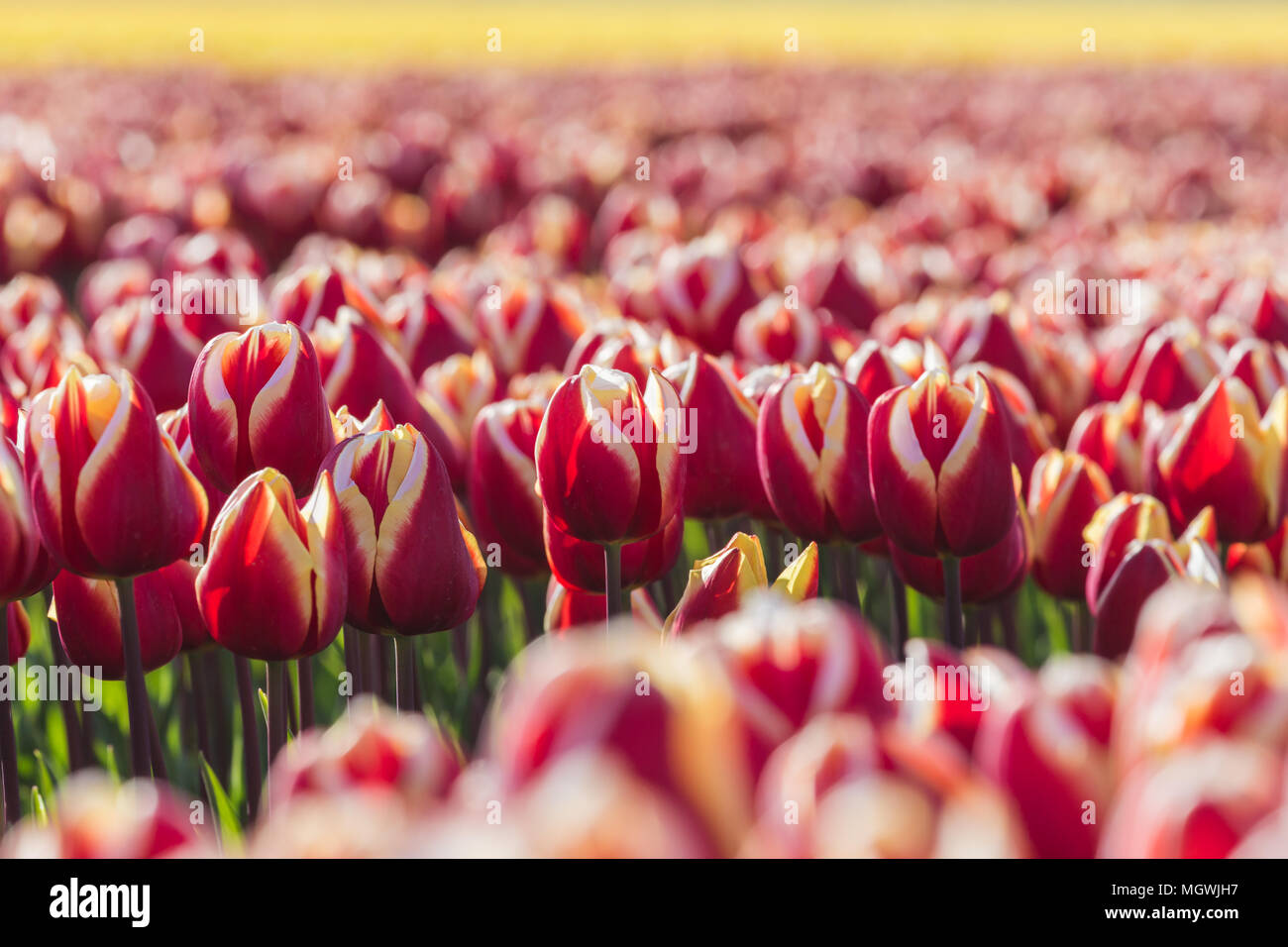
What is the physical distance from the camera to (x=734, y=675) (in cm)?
89

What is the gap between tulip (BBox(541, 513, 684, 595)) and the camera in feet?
5.53

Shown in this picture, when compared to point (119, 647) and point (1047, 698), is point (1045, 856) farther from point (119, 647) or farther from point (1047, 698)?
point (119, 647)

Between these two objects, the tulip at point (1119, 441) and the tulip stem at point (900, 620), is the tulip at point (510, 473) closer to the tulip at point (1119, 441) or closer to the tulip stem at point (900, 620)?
the tulip stem at point (900, 620)

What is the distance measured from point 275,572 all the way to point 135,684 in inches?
10.7

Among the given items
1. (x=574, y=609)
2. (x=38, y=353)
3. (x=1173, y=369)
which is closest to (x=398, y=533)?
(x=574, y=609)

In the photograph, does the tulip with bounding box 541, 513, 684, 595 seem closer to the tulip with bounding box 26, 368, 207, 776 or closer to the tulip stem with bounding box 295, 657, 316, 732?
the tulip stem with bounding box 295, 657, 316, 732

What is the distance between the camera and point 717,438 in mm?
1870

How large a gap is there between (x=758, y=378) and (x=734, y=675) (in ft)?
4.05

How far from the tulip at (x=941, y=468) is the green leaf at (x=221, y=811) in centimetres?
88

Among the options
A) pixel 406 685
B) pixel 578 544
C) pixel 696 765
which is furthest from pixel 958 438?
pixel 696 765

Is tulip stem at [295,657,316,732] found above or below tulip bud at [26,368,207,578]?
below

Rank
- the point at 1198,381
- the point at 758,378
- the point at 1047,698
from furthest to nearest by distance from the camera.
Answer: the point at 1198,381, the point at 758,378, the point at 1047,698

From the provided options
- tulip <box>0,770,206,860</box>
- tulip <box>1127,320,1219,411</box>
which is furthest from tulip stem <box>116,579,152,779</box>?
tulip <box>1127,320,1219,411</box>

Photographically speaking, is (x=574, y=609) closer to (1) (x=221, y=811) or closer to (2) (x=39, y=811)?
(1) (x=221, y=811)
